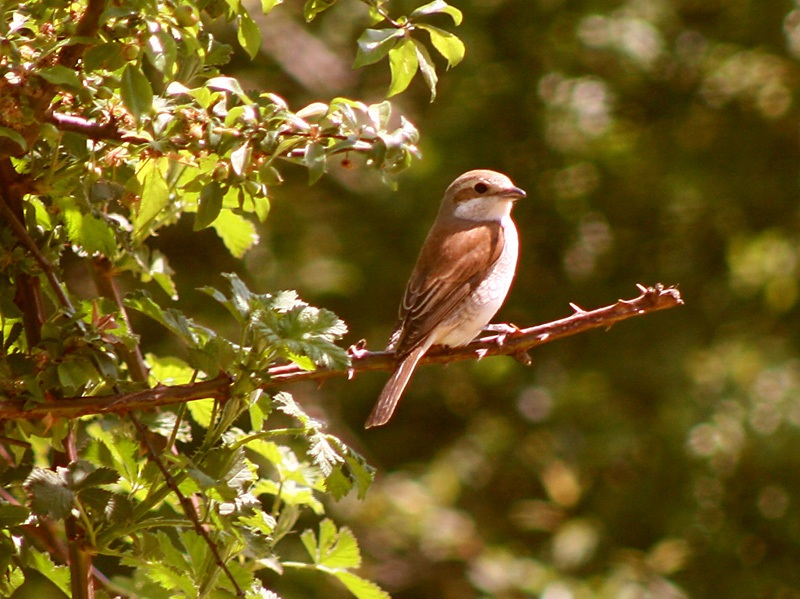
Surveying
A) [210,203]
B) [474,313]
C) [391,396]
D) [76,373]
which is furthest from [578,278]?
[76,373]

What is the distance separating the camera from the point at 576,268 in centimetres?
943

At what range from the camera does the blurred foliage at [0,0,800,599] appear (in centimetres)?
879

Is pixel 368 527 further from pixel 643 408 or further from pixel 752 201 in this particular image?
pixel 752 201

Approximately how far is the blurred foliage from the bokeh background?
18 millimetres

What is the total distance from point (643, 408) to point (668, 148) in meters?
2.11

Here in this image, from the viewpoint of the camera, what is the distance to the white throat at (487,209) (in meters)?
5.90

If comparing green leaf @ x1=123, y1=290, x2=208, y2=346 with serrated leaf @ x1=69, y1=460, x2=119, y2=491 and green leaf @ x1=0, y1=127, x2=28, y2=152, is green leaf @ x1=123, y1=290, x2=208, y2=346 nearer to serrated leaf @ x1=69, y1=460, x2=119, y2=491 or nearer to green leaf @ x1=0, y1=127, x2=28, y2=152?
serrated leaf @ x1=69, y1=460, x2=119, y2=491

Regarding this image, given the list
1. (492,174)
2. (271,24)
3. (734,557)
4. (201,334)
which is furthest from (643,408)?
(201,334)

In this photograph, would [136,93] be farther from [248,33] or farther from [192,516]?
[192,516]

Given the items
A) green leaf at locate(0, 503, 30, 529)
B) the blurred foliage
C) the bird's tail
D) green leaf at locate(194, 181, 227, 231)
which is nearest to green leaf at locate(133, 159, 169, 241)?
green leaf at locate(194, 181, 227, 231)

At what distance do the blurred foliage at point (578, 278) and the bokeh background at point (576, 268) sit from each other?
18mm

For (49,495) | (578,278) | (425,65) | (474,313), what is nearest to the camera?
(49,495)

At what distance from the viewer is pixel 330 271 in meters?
9.66

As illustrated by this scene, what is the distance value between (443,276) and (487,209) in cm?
88
